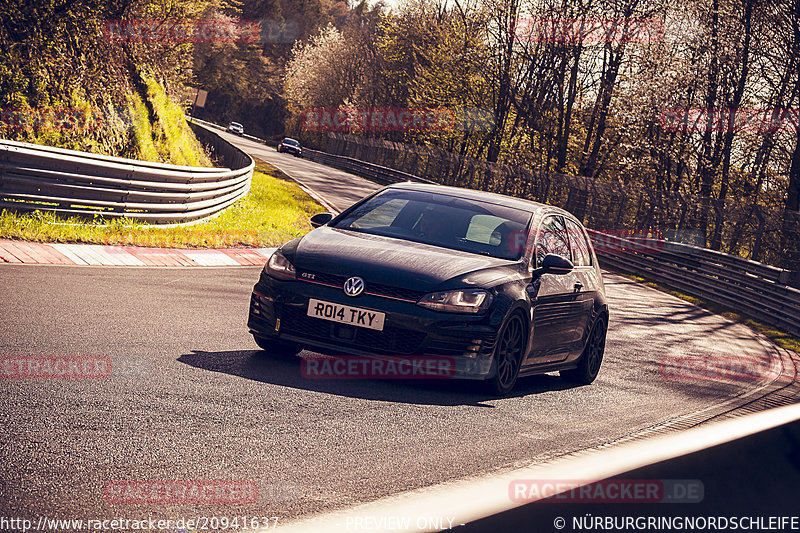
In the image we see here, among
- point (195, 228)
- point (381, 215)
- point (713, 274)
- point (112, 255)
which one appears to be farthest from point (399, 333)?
point (713, 274)

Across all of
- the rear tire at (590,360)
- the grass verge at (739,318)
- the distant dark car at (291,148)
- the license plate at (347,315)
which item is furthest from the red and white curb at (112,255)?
the distant dark car at (291,148)

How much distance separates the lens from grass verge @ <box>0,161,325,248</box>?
12.9 m

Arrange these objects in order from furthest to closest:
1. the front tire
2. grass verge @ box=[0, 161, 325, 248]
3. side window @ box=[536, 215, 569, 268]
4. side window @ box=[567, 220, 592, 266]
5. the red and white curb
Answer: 1. grass verge @ box=[0, 161, 325, 248]
2. the red and white curb
3. side window @ box=[567, 220, 592, 266]
4. side window @ box=[536, 215, 569, 268]
5. the front tire

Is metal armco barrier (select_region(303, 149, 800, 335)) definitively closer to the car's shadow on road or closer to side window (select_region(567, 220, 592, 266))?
side window (select_region(567, 220, 592, 266))

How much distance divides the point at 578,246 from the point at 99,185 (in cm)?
790

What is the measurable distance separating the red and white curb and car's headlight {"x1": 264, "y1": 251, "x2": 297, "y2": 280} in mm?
4774

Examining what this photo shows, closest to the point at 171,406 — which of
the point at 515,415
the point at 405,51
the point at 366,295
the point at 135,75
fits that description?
the point at 366,295

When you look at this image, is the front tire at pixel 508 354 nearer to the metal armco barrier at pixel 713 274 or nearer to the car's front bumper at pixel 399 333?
the car's front bumper at pixel 399 333

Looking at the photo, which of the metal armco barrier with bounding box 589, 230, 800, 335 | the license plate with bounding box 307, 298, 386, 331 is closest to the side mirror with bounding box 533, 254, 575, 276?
the license plate with bounding box 307, 298, 386, 331

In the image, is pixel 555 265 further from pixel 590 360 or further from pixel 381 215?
pixel 590 360

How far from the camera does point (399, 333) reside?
6.99 m

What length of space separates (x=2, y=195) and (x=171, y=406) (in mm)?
8225

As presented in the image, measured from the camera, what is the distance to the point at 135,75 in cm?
2431

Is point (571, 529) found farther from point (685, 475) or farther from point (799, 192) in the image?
point (799, 192)
